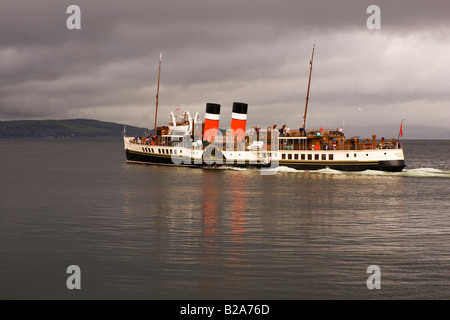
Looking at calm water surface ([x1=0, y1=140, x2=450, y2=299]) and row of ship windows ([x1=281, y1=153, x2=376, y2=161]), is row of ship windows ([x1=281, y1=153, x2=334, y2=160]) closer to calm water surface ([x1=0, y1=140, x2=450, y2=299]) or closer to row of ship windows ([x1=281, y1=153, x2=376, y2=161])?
row of ship windows ([x1=281, y1=153, x2=376, y2=161])

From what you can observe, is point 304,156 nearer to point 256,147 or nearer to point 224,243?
point 256,147

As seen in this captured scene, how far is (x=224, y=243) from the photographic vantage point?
27844 mm

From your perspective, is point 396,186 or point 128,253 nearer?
point 128,253

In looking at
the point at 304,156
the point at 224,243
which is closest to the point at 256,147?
the point at 304,156

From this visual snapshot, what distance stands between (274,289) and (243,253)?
18.7 feet

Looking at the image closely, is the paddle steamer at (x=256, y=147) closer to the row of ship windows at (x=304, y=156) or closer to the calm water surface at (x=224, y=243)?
the row of ship windows at (x=304, y=156)

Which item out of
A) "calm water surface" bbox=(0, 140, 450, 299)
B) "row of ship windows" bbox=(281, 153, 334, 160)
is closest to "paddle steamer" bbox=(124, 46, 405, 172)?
"row of ship windows" bbox=(281, 153, 334, 160)

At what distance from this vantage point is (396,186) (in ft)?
196

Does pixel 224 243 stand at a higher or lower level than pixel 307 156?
lower

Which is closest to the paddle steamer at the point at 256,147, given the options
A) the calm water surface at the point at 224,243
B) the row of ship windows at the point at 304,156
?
the row of ship windows at the point at 304,156

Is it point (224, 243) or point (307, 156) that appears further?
point (307, 156)
